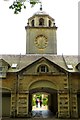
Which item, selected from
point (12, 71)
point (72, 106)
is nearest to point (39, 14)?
point (12, 71)

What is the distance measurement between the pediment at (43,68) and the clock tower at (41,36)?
23.8 ft

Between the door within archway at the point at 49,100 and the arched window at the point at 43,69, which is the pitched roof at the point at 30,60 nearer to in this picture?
the arched window at the point at 43,69

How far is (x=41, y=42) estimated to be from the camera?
36781mm

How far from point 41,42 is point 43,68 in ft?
26.8

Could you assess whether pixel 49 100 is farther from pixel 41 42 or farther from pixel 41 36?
pixel 41 36

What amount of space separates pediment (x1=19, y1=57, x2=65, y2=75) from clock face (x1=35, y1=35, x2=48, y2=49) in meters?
7.45

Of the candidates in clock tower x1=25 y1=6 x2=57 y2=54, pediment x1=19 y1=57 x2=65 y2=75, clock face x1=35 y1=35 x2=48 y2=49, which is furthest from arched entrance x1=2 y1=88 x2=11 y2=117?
clock face x1=35 y1=35 x2=48 y2=49

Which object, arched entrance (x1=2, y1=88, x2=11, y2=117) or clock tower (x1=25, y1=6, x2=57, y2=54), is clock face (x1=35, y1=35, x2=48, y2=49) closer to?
clock tower (x1=25, y1=6, x2=57, y2=54)

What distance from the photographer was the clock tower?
36.7m

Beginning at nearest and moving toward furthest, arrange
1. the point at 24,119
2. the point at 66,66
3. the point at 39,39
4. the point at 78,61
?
the point at 24,119 → the point at 66,66 → the point at 78,61 → the point at 39,39

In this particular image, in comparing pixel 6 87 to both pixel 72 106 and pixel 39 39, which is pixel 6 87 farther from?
pixel 39 39

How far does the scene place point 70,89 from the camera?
93.6 ft

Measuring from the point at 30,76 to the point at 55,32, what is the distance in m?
11.1

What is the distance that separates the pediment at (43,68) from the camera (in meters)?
29.0
